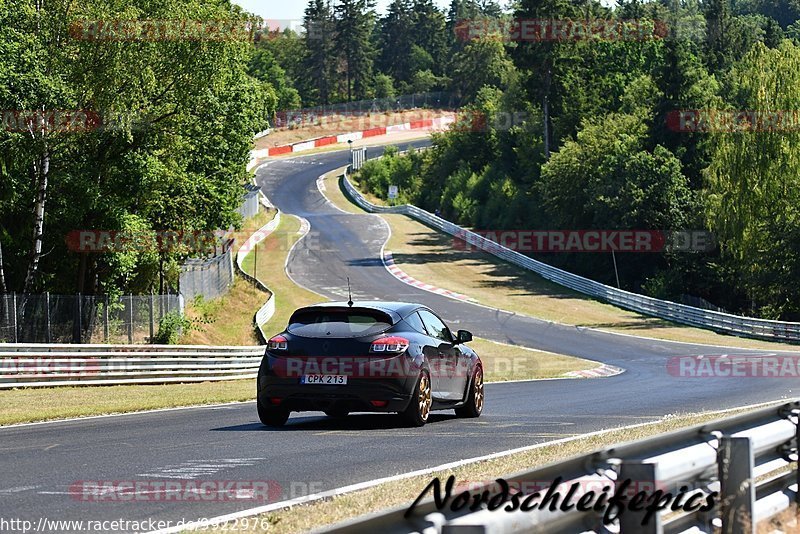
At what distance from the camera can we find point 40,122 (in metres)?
30.7

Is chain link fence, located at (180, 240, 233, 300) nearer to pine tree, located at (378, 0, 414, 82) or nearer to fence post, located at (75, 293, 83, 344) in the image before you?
fence post, located at (75, 293, 83, 344)

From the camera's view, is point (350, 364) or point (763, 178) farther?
point (763, 178)

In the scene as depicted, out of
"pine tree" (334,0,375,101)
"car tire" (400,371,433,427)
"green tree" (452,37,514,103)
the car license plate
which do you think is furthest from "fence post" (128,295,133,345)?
"pine tree" (334,0,375,101)

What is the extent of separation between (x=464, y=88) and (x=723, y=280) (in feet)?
333

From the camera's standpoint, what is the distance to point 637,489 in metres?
5.45

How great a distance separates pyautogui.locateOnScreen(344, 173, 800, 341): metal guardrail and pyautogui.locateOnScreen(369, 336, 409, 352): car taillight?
3970cm

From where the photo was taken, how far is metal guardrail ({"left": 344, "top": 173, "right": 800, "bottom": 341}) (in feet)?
165

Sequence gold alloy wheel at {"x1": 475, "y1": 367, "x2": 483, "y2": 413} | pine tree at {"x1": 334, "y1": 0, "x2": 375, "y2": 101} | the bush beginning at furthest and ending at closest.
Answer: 1. pine tree at {"x1": 334, "y1": 0, "x2": 375, "y2": 101}
2. the bush
3. gold alloy wheel at {"x1": 475, "y1": 367, "x2": 483, "y2": 413}

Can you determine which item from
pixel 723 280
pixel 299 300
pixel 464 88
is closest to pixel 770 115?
pixel 723 280

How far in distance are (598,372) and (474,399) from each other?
67.1 ft

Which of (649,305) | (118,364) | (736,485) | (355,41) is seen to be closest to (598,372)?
(118,364)

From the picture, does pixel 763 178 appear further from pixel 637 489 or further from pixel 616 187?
pixel 637 489

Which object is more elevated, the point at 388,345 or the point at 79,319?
the point at 388,345

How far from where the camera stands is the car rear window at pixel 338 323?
1307 cm
